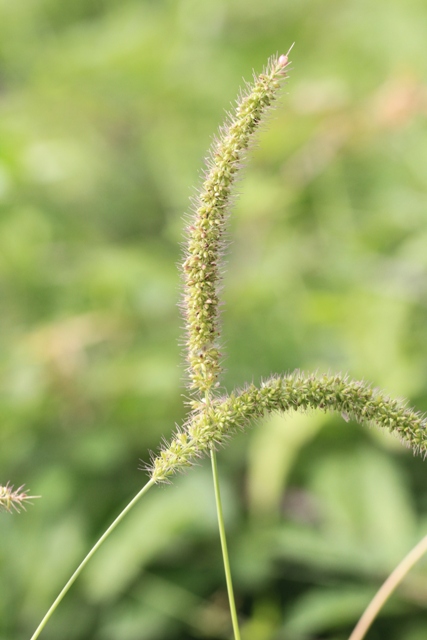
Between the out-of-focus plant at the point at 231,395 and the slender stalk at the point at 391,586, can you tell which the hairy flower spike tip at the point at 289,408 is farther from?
the slender stalk at the point at 391,586

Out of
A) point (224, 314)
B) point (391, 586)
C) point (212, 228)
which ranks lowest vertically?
point (391, 586)

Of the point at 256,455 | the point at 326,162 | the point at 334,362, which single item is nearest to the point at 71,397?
the point at 256,455

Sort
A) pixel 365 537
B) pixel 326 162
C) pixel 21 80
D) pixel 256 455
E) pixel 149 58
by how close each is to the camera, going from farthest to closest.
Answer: pixel 21 80 < pixel 149 58 < pixel 326 162 < pixel 256 455 < pixel 365 537

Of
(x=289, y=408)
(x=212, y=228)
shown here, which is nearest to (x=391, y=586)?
(x=289, y=408)

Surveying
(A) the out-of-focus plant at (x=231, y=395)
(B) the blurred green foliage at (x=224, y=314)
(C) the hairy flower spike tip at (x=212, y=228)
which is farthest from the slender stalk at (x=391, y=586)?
(B) the blurred green foliage at (x=224, y=314)

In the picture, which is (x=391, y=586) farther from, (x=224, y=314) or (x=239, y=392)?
(x=224, y=314)

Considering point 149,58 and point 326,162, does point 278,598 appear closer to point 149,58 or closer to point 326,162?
point 326,162

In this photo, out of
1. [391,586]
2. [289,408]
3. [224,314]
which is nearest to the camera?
[289,408]
